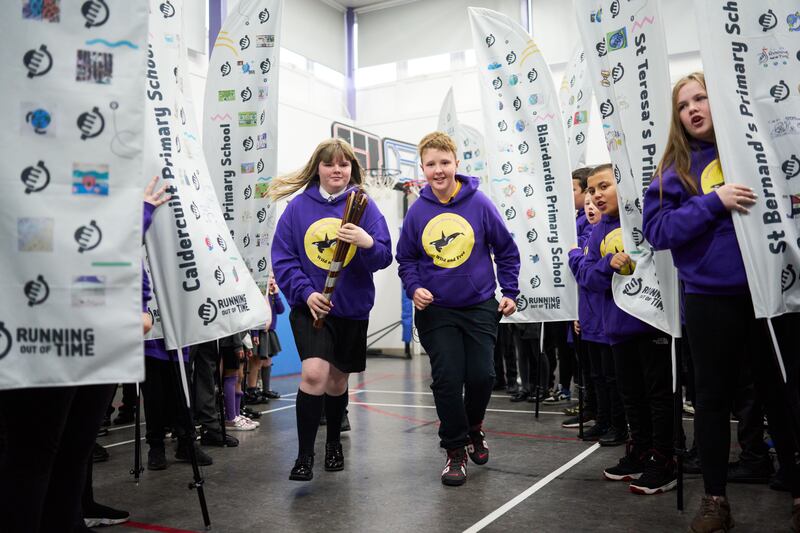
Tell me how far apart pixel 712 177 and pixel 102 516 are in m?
3.06

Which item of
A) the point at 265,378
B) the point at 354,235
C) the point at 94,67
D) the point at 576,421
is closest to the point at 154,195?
the point at 94,67

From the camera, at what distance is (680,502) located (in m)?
2.83

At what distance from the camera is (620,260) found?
3.40 meters

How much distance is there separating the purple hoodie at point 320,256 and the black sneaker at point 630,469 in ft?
5.24

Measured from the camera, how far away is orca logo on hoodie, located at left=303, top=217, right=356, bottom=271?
3637 millimetres

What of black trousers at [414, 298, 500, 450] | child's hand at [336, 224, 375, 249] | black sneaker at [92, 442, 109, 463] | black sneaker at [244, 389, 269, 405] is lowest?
black sneaker at [92, 442, 109, 463]

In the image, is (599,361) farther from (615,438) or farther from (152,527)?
(152,527)

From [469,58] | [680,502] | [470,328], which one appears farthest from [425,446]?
Answer: [469,58]

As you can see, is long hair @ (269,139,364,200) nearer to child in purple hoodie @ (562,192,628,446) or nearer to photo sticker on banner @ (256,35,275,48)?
photo sticker on banner @ (256,35,275,48)

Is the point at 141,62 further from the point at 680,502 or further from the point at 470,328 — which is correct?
the point at 680,502

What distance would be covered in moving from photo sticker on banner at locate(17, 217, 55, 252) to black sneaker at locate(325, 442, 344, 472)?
8.08 feet

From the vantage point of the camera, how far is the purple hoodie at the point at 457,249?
3.62 meters

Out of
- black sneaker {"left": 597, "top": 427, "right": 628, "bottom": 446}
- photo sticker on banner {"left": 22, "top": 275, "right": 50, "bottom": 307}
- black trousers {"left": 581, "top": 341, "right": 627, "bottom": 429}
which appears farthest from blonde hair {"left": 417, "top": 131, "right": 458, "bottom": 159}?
photo sticker on banner {"left": 22, "top": 275, "right": 50, "bottom": 307}

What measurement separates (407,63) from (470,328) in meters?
12.9
